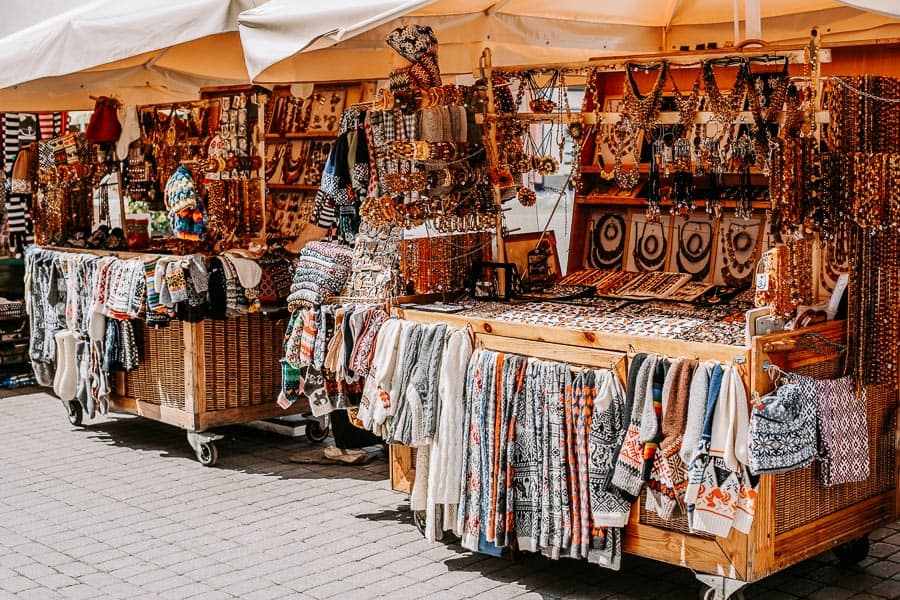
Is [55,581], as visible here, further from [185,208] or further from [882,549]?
[882,549]

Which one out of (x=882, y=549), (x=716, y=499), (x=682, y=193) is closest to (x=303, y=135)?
(x=682, y=193)

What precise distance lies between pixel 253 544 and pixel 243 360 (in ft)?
6.08

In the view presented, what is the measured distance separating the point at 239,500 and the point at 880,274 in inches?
140

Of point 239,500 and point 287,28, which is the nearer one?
point 287,28

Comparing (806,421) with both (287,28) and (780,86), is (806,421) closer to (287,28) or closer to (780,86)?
(780,86)

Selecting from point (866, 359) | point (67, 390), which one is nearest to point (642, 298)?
point (866, 359)

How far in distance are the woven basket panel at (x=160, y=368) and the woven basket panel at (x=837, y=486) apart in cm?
398

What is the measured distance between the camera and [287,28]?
16.7 ft

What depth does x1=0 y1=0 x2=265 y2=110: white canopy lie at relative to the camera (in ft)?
20.9

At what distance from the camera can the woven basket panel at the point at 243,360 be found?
7.00m

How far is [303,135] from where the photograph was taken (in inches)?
340

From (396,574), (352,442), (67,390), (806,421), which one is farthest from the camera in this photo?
(67,390)

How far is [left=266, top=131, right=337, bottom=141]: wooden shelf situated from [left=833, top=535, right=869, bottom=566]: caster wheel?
484cm

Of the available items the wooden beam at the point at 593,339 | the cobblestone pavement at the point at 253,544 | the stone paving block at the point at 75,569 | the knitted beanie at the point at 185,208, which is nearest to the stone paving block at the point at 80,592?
the cobblestone pavement at the point at 253,544
